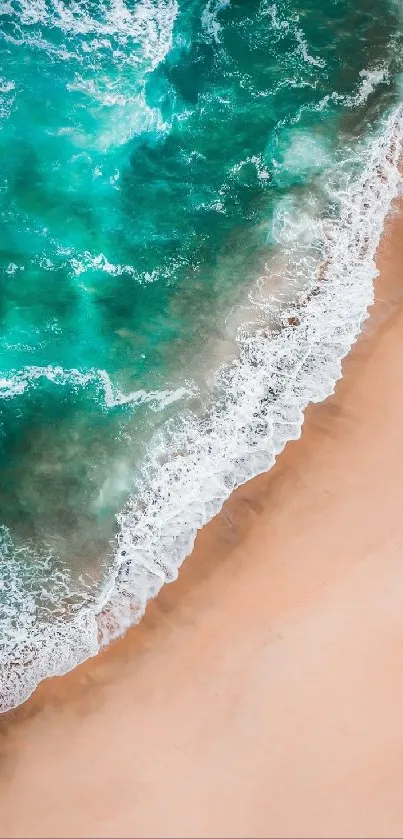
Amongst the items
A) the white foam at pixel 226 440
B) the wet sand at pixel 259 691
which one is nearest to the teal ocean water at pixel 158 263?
the white foam at pixel 226 440

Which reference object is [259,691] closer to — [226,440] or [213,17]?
[226,440]

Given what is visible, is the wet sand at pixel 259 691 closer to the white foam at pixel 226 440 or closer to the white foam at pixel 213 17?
the white foam at pixel 226 440

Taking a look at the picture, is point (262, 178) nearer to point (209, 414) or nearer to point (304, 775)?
point (209, 414)

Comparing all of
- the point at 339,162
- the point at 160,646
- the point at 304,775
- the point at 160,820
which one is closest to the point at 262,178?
the point at 339,162

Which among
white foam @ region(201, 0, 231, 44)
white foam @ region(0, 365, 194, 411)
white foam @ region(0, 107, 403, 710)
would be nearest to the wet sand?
white foam @ region(0, 107, 403, 710)

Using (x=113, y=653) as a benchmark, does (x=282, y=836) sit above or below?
below

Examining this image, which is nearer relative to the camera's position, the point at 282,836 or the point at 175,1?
the point at 282,836
